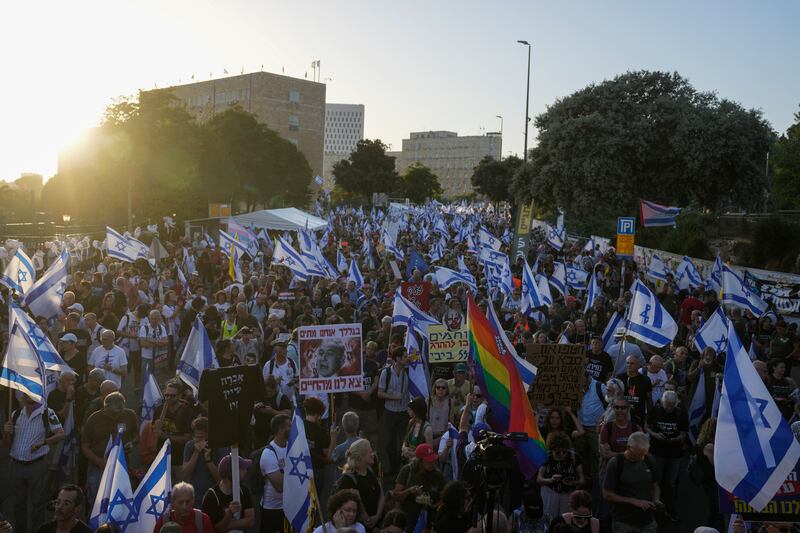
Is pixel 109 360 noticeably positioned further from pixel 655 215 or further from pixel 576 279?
pixel 655 215

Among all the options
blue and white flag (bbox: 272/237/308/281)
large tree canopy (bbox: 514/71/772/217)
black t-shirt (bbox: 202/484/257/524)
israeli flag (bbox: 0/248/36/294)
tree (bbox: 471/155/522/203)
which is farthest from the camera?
tree (bbox: 471/155/522/203)

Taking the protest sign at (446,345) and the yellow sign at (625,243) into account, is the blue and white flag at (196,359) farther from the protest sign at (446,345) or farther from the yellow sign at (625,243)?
the yellow sign at (625,243)

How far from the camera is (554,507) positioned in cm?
766

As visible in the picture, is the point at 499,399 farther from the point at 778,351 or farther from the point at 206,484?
the point at 778,351

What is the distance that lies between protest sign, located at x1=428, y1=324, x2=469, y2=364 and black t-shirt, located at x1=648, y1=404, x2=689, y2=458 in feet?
9.84

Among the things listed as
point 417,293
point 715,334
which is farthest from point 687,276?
point 715,334

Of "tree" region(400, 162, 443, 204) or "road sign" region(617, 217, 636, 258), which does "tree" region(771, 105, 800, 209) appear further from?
"tree" region(400, 162, 443, 204)

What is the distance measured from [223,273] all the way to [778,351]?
45.3 ft

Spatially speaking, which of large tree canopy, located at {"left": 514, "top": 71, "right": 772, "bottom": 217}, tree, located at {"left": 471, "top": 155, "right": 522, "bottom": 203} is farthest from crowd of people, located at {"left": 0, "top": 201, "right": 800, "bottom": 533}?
tree, located at {"left": 471, "top": 155, "right": 522, "bottom": 203}

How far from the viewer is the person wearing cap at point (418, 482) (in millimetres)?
7125

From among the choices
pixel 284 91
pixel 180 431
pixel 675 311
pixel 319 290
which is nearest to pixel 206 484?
pixel 180 431

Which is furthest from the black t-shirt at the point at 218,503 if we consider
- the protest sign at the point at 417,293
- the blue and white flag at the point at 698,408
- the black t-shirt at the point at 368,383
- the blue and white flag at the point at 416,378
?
the protest sign at the point at 417,293

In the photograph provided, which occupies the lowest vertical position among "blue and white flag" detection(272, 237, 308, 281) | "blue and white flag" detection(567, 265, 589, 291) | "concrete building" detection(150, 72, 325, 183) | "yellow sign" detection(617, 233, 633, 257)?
"blue and white flag" detection(567, 265, 589, 291)

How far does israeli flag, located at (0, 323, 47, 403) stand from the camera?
8242 millimetres
